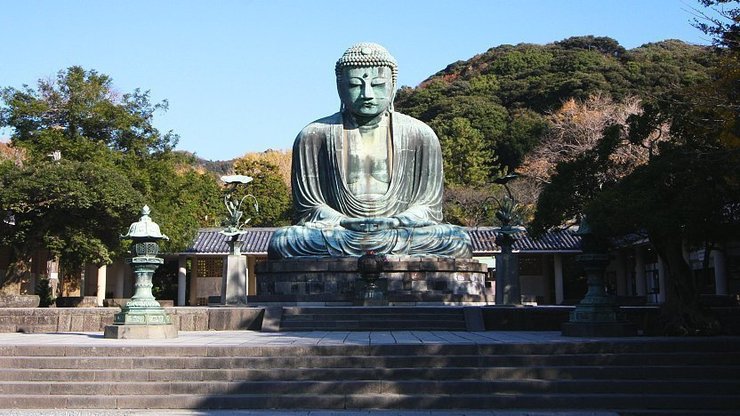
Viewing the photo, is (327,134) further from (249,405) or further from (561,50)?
(561,50)

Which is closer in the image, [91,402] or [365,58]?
[91,402]

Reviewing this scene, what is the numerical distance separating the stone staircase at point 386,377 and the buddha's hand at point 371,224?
344 inches

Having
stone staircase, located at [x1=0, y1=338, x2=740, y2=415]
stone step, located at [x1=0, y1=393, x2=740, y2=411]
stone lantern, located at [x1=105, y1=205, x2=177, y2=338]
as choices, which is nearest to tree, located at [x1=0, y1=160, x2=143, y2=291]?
stone lantern, located at [x1=105, y1=205, x2=177, y2=338]

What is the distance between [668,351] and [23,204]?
16.8 m

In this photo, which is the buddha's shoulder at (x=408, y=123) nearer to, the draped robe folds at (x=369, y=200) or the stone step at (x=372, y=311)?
the draped robe folds at (x=369, y=200)

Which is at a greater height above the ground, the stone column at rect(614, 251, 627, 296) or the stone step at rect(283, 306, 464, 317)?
the stone column at rect(614, 251, 627, 296)

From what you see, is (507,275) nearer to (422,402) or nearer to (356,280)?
(356,280)

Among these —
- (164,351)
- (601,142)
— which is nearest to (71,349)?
(164,351)

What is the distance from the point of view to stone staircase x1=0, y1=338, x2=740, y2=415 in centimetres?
791

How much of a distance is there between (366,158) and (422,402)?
11326 millimetres

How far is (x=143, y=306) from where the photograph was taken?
1089cm

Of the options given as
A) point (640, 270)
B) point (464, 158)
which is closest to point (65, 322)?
point (640, 270)

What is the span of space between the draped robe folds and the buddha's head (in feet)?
2.00

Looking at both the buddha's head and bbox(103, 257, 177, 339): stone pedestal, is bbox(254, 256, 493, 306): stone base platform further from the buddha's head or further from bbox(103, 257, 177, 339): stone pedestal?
bbox(103, 257, 177, 339): stone pedestal
